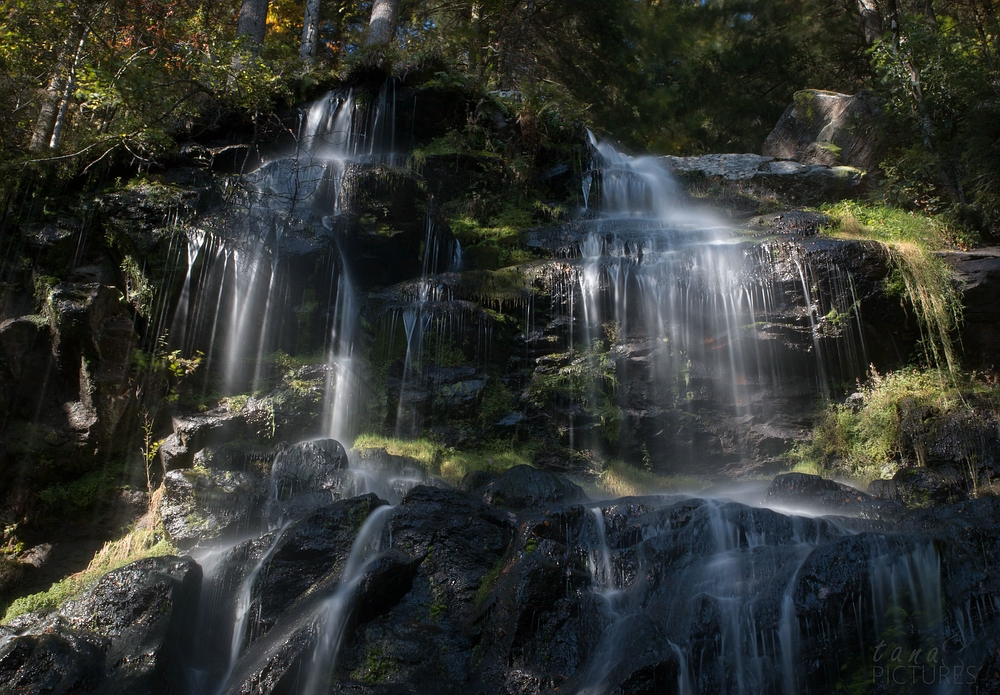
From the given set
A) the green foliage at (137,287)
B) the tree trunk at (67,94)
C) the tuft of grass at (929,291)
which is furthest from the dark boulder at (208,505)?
the tuft of grass at (929,291)

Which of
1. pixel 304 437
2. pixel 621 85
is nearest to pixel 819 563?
pixel 304 437

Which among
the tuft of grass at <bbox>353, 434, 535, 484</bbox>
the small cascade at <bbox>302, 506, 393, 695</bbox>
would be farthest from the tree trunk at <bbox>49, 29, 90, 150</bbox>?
the small cascade at <bbox>302, 506, 393, 695</bbox>

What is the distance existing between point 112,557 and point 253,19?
1228 centimetres

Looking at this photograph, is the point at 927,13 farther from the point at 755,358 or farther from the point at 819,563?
the point at 819,563

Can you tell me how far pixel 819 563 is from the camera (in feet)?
18.7

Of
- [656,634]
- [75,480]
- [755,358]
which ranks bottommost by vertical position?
[656,634]

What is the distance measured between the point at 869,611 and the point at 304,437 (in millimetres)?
7511

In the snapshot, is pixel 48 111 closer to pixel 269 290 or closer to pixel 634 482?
pixel 269 290

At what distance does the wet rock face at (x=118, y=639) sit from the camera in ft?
19.1

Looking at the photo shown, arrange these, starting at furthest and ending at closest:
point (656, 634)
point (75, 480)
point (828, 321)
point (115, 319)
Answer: point (828, 321) → point (115, 319) → point (75, 480) → point (656, 634)

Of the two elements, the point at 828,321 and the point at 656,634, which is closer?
the point at 656,634

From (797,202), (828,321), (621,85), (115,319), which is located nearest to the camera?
(115,319)

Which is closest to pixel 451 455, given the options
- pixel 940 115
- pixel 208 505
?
pixel 208 505
